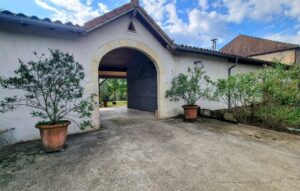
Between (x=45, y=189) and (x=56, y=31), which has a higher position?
(x=56, y=31)

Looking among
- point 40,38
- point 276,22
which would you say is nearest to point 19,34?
point 40,38

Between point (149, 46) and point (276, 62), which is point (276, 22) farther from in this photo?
point (149, 46)

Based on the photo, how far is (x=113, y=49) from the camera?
639 cm

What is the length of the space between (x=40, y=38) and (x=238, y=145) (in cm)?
635

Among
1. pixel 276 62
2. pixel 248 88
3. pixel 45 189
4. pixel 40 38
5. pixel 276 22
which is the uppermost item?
pixel 276 22

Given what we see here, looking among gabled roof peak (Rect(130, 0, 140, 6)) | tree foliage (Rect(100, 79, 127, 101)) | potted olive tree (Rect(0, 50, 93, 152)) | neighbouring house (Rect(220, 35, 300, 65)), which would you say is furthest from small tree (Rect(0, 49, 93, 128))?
neighbouring house (Rect(220, 35, 300, 65))

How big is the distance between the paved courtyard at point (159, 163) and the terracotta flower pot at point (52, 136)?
0.68 feet

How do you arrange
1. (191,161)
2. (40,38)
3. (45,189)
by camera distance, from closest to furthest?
(45,189) < (191,161) < (40,38)

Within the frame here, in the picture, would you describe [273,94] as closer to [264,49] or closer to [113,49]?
[113,49]

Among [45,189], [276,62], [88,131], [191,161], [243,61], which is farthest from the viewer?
[243,61]

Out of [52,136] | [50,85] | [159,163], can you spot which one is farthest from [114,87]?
[159,163]

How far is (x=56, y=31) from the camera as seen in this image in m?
5.20

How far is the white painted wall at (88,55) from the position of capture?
4.51m

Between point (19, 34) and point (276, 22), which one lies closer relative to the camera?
point (19, 34)
